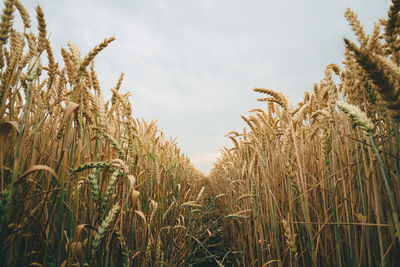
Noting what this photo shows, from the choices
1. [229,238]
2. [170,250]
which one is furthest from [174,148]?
[170,250]

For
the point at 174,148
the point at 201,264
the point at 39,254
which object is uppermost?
the point at 174,148

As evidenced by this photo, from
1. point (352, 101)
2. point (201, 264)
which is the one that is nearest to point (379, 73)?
point (352, 101)

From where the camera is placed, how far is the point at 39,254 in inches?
34.3

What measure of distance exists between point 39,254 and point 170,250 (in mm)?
1125

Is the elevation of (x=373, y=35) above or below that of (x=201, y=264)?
above

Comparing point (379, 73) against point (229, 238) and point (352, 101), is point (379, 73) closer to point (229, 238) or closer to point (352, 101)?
point (352, 101)

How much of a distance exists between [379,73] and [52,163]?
4.64ft

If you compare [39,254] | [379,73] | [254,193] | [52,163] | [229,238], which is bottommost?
[229,238]

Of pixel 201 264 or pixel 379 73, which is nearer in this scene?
pixel 379 73

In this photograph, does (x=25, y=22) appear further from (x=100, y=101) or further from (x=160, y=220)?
(x=160, y=220)

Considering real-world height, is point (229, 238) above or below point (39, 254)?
below

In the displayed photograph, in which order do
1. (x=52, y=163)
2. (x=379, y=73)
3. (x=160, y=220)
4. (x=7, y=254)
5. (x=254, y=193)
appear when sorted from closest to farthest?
(x=379, y=73) < (x=7, y=254) < (x=52, y=163) < (x=254, y=193) < (x=160, y=220)

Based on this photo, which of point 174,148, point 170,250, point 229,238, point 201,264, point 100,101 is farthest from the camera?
point 174,148

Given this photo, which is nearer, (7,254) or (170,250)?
(7,254)
